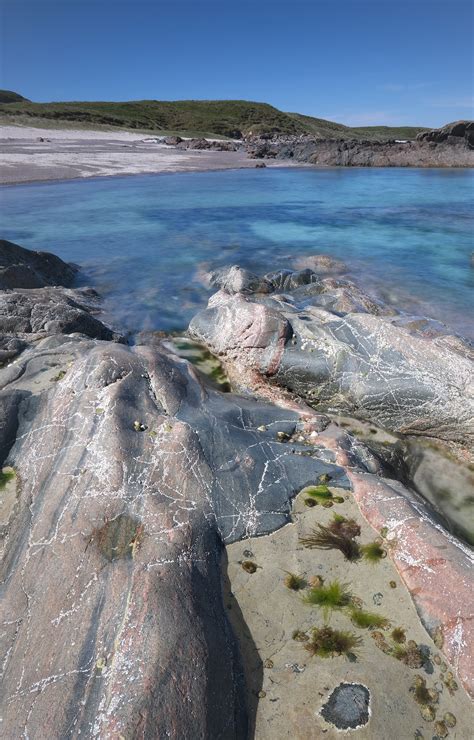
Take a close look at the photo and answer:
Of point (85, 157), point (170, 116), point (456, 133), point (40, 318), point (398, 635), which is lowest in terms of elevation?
point (398, 635)

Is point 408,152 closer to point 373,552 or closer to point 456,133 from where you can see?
point 456,133

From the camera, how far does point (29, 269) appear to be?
11.7 meters

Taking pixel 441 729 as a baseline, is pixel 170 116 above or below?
above

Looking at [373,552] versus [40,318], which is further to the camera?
[40,318]

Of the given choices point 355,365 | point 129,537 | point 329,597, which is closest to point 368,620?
point 329,597

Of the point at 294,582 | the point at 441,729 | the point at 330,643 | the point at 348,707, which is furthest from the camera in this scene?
the point at 294,582

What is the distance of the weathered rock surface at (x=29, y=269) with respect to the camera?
11016mm

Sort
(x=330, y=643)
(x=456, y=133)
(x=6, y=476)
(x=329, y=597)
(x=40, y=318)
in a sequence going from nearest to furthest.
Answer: (x=330, y=643), (x=329, y=597), (x=6, y=476), (x=40, y=318), (x=456, y=133)

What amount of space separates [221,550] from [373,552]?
153 centimetres

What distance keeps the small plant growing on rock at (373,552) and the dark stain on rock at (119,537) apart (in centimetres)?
224

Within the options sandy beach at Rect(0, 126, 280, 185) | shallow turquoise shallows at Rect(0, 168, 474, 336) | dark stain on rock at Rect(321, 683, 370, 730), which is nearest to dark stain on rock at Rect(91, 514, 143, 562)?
dark stain on rock at Rect(321, 683, 370, 730)

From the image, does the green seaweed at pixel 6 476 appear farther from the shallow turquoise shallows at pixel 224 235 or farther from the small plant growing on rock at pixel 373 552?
the shallow turquoise shallows at pixel 224 235

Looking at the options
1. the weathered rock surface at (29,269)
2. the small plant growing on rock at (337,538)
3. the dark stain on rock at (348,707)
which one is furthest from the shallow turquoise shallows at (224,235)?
the dark stain on rock at (348,707)

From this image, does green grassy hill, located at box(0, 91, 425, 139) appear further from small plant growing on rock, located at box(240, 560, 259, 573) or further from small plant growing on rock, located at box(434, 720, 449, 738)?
small plant growing on rock, located at box(434, 720, 449, 738)
